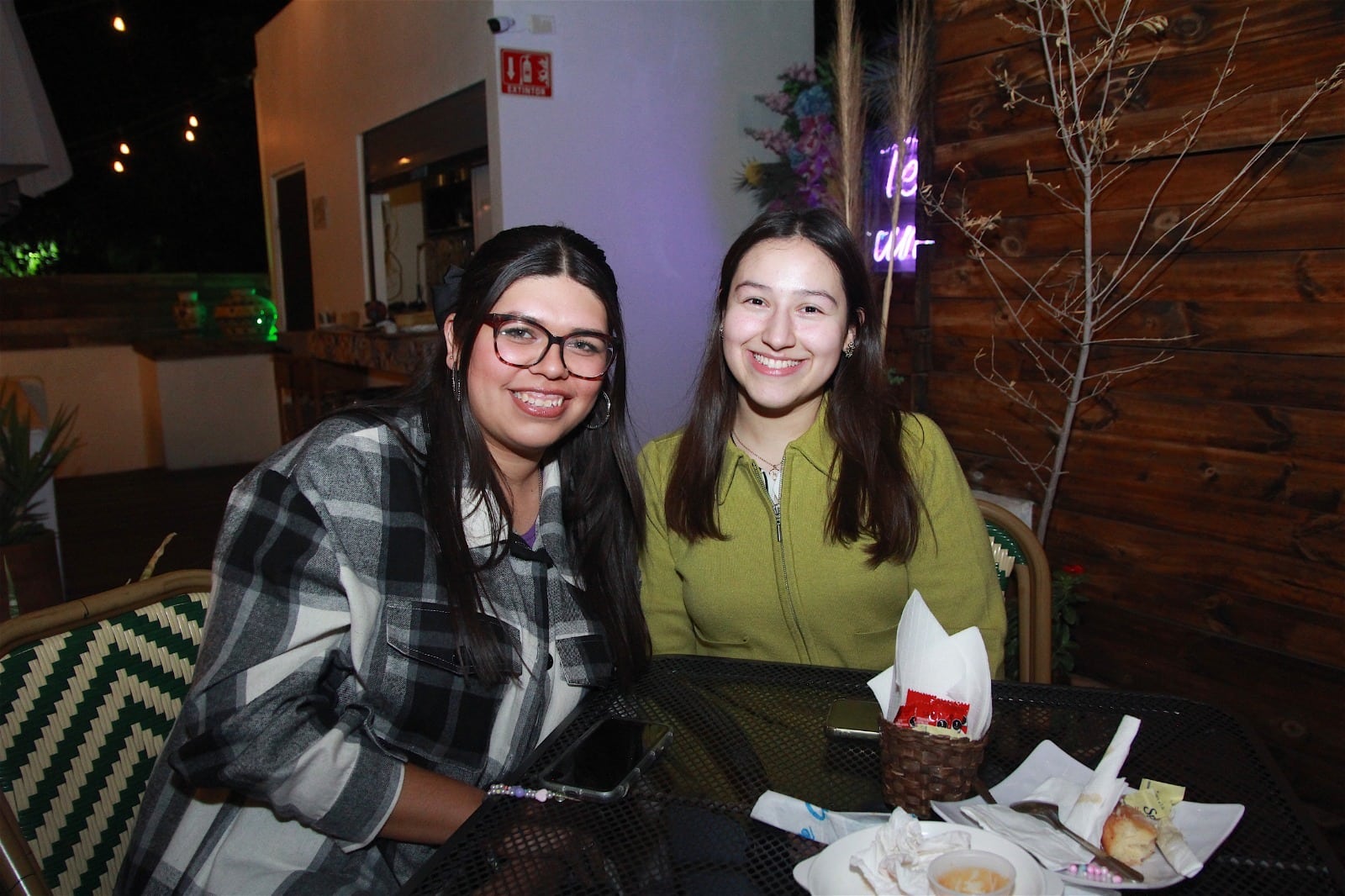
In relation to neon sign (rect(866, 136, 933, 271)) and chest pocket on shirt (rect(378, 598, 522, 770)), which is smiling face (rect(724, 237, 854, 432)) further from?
neon sign (rect(866, 136, 933, 271))

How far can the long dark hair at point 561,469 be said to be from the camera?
138 centimetres

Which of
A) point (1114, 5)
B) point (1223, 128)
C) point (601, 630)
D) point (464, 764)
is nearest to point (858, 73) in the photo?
point (1114, 5)

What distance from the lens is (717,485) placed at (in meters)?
1.83

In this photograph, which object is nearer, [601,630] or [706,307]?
[601,630]

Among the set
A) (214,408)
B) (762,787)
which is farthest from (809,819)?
(214,408)

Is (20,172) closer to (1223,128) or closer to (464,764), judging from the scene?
(464,764)

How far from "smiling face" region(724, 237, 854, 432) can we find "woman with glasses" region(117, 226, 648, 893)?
28cm

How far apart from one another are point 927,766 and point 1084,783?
0.64 ft

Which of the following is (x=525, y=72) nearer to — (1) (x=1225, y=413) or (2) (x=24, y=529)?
(2) (x=24, y=529)

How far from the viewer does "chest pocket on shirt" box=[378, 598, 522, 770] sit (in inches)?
52.1

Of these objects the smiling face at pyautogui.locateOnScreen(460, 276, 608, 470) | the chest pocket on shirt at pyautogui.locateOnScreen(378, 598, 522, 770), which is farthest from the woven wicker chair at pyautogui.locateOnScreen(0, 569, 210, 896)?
the smiling face at pyautogui.locateOnScreen(460, 276, 608, 470)

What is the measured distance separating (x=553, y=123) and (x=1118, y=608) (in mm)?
3266

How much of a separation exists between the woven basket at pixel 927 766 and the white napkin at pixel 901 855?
0.45ft

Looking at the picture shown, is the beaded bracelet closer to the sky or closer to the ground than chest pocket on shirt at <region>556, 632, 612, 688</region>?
closer to the ground
